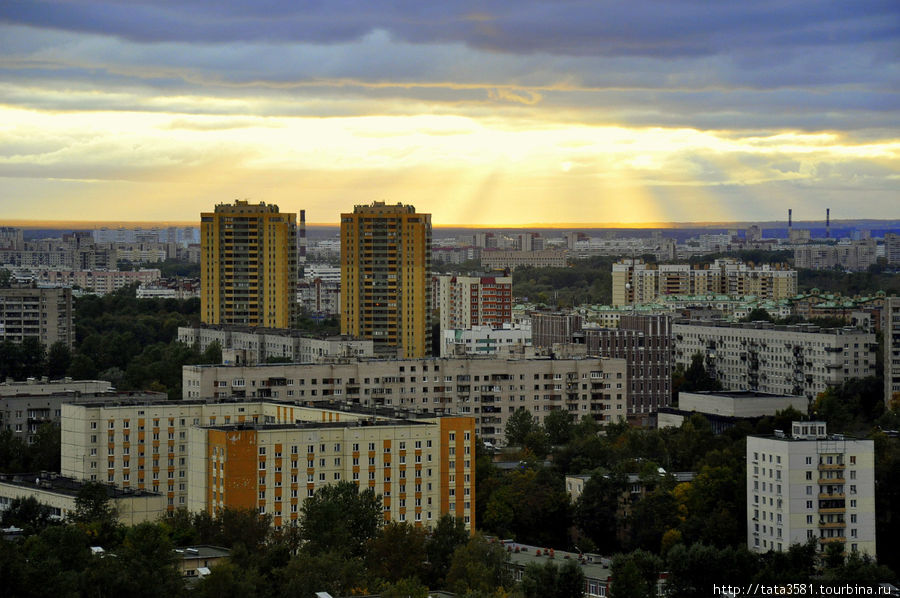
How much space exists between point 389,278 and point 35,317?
530 inches

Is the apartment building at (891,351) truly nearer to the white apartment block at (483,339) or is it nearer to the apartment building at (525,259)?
the white apartment block at (483,339)

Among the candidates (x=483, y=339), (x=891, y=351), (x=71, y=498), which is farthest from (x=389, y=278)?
(x=71, y=498)

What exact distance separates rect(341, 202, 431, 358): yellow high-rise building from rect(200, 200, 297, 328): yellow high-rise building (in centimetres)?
355

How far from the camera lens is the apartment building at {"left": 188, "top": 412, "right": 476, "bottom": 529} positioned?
3022 centimetres

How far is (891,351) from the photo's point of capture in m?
55.0

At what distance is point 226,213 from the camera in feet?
242

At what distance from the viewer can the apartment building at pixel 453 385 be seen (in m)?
45.4

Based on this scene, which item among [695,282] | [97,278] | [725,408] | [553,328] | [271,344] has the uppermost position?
[695,282]

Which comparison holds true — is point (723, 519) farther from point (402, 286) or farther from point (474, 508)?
point (402, 286)

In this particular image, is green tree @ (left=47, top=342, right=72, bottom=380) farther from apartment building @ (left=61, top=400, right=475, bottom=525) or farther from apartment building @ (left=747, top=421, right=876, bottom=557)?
apartment building @ (left=747, top=421, right=876, bottom=557)

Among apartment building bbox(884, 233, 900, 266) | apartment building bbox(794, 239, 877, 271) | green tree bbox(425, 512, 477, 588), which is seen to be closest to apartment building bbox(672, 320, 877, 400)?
green tree bbox(425, 512, 477, 588)

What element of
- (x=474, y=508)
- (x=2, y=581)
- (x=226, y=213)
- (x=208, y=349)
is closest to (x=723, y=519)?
(x=474, y=508)

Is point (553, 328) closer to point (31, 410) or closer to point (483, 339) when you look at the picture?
point (483, 339)

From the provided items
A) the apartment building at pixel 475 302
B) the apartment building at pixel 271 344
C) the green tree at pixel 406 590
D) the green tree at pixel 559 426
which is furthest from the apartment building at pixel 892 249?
the green tree at pixel 406 590
